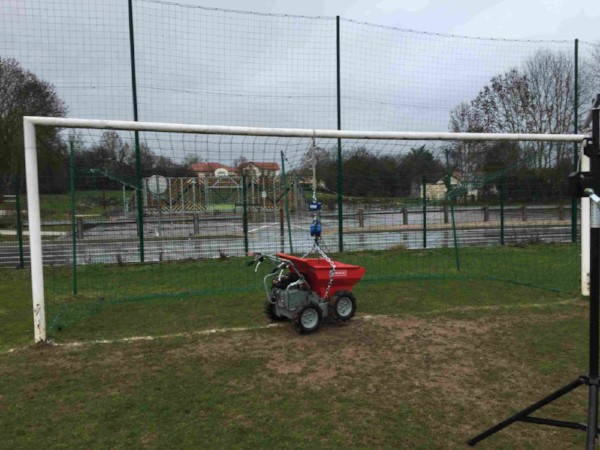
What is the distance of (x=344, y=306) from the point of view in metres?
5.58

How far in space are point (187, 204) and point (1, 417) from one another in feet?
15.7

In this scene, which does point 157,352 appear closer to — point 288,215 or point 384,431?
point 384,431

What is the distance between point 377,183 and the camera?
9898 mm

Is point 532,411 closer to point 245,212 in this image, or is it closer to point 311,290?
point 311,290

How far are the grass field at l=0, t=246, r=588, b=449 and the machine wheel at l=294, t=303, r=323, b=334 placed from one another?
101 mm

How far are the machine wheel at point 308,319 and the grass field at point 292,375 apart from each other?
101 mm

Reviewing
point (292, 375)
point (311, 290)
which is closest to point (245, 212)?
point (311, 290)

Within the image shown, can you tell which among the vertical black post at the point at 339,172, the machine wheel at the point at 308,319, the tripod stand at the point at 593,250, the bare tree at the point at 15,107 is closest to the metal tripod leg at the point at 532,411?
the tripod stand at the point at 593,250

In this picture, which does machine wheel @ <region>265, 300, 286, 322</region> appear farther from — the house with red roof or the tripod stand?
the tripod stand

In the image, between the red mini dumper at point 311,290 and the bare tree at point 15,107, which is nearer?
the red mini dumper at point 311,290

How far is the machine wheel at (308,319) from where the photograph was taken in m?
5.20

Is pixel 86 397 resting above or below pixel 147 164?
below

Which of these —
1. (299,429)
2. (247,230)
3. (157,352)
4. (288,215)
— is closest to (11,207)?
(247,230)

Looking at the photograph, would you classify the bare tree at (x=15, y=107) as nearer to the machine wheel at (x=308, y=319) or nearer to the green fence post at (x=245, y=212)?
the green fence post at (x=245, y=212)
